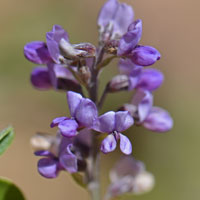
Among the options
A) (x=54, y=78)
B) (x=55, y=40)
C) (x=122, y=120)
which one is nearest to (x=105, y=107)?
(x=54, y=78)

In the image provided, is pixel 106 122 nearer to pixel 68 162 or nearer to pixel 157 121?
pixel 68 162

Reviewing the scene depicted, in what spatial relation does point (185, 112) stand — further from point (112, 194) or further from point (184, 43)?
point (112, 194)

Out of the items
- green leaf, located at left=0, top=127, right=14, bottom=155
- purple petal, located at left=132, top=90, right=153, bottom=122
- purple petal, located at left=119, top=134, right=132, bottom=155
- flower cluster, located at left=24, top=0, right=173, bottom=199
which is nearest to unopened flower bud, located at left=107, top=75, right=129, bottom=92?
flower cluster, located at left=24, top=0, right=173, bottom=199

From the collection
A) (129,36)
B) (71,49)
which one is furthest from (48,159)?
(129,36)

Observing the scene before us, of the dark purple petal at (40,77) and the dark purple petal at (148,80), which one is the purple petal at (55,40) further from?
the dark purple petal at (148,80)

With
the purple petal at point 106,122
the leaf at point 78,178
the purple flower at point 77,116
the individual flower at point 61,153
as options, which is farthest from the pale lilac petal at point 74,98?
the leaf at point 78,178

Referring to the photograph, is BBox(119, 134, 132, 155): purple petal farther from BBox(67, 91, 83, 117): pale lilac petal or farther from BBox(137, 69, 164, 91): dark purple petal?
BBox(137, 69, 164, 91): dark purple petal
